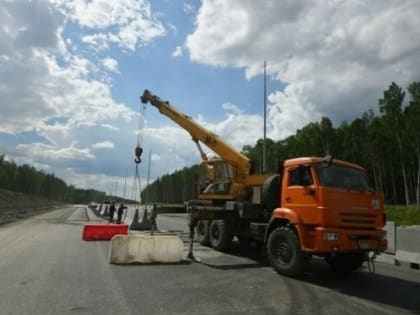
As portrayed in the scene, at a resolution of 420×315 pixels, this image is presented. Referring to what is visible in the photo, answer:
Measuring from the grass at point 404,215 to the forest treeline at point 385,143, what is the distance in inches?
224

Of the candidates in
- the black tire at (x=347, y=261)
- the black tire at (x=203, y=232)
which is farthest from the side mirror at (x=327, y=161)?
the black tire at (x=203, y=232)

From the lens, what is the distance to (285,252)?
11586mm

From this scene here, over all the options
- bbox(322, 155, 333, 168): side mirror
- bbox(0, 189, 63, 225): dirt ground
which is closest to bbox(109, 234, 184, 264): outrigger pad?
bbox(322, 155, 333, 168): side mirror

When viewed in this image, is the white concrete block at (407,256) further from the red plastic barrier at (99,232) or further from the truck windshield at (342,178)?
the red plastic barrier at (99,232)

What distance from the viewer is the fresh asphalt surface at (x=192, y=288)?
25.5 ft

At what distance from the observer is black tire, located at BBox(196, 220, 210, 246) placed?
17797 millimetres

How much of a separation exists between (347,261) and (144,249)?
5.55m

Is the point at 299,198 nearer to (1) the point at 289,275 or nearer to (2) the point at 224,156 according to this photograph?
(1) the point at 289,275

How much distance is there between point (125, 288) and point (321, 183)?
510cm

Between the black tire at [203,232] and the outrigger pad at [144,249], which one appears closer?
the outrigger pad at [144,249]

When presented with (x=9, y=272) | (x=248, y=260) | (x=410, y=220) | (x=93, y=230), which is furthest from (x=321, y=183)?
(x=410, y=220)

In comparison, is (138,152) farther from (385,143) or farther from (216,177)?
(385,143)

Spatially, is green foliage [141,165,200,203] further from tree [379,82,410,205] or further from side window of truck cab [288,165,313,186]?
side window of truck cab [288,165,313,186]

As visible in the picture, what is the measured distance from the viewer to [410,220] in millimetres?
43531
